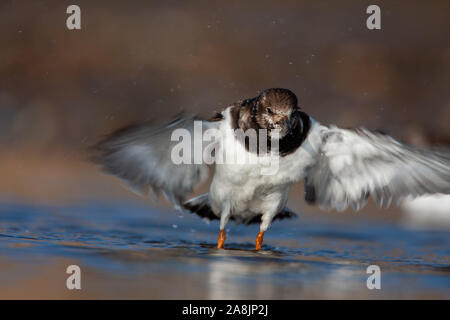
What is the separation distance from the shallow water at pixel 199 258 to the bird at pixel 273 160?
553 mm

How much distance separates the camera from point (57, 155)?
12062 mm

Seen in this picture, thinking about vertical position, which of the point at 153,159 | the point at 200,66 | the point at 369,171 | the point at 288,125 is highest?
the point at 200,66

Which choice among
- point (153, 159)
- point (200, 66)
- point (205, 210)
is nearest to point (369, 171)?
point (205, 210)

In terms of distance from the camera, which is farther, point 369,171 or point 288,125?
point 369,171

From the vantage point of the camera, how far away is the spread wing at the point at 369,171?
6.45m

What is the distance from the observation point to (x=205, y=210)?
756 centimetres

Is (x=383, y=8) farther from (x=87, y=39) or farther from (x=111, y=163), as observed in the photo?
(x=111, y=163)

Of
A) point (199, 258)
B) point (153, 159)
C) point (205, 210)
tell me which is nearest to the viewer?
point (199, 258)

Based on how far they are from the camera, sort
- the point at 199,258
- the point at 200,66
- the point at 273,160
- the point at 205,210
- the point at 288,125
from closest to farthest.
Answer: the point at 199,258
the point at 288,125
the point at 273,160
the point at 205,210
the point at 200,66

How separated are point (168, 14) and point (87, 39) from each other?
1647 mm

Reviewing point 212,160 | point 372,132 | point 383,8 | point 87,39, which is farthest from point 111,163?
point 383,8

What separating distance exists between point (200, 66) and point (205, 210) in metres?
6.44

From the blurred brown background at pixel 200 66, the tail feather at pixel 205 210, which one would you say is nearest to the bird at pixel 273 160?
the tail feather at pixel 205 210

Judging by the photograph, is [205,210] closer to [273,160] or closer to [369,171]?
[273,160]
